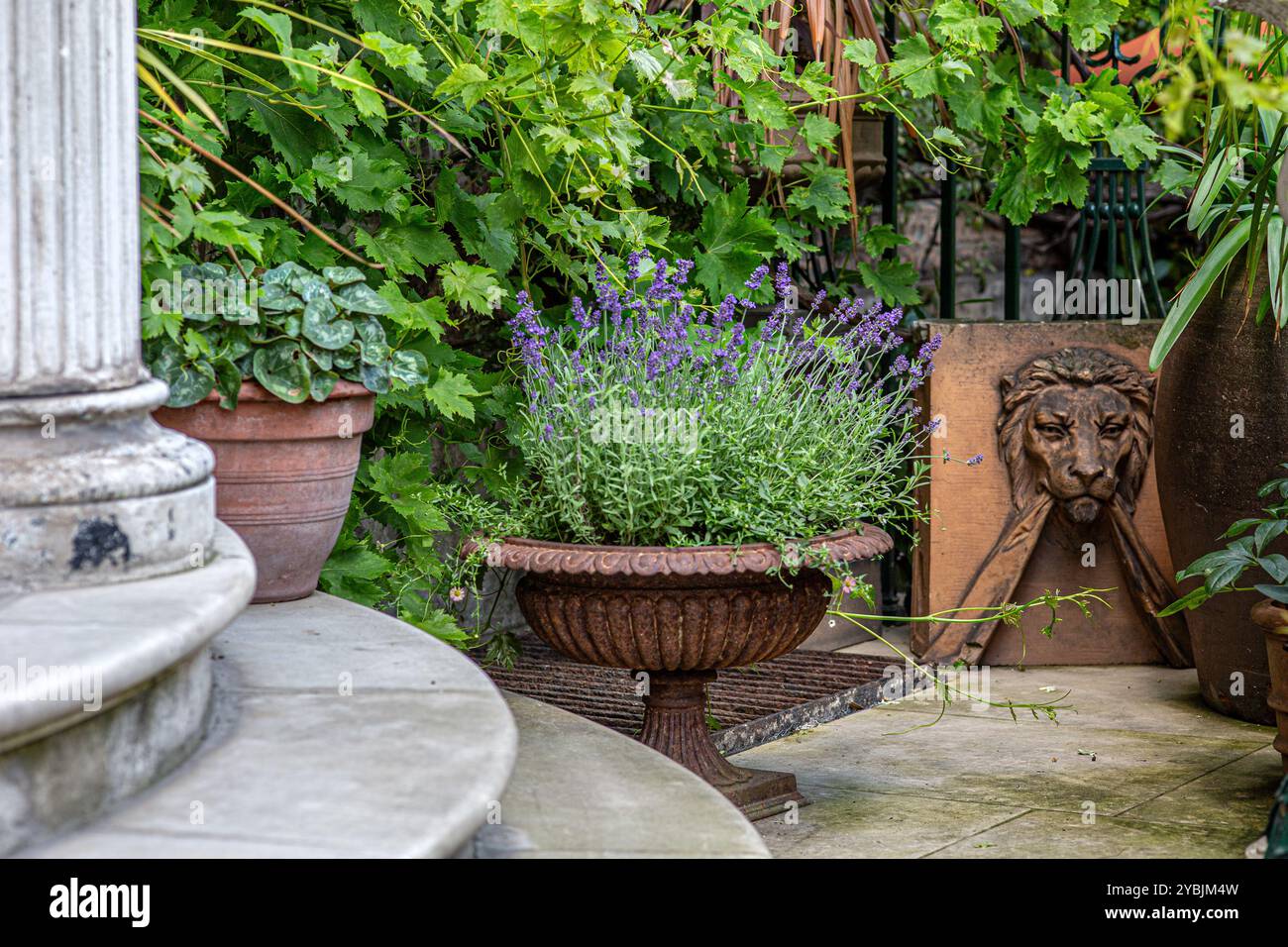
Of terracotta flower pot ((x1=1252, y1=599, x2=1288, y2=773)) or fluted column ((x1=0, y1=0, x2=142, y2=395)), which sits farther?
terracotta flower pot ((x1=1252, y1=599, x2=1288, y2=773))

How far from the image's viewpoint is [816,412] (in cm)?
300

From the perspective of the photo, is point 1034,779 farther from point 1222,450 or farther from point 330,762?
point 330,762

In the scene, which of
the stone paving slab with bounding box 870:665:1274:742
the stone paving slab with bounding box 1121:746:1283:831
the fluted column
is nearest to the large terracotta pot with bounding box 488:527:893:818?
the stone paving slab with bounding box 1121:746:1283:831

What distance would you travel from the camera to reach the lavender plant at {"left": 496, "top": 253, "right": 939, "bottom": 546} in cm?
278

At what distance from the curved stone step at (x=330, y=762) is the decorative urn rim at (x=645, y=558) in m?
0.44

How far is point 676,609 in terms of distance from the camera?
277 cm

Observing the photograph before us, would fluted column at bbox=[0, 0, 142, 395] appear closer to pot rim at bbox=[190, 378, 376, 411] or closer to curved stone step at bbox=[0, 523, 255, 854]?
curved stone step at bbox=[0, 523, 255, 854]

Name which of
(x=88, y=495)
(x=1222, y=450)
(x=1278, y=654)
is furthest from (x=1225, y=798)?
(x=88, y=495)

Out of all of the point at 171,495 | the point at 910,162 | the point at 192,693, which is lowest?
the point at 192,693

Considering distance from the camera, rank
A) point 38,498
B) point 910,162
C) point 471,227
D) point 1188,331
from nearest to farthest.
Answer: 1. point 38,498
2. point 471,227
3. point 1188,331
4. point 910,162

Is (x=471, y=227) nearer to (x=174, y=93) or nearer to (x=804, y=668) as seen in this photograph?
(x=174, y=93)

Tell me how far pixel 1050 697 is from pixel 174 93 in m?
2.74

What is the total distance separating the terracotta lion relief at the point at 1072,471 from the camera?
14.1 ft

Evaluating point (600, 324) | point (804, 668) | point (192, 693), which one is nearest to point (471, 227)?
point (600, 324)
